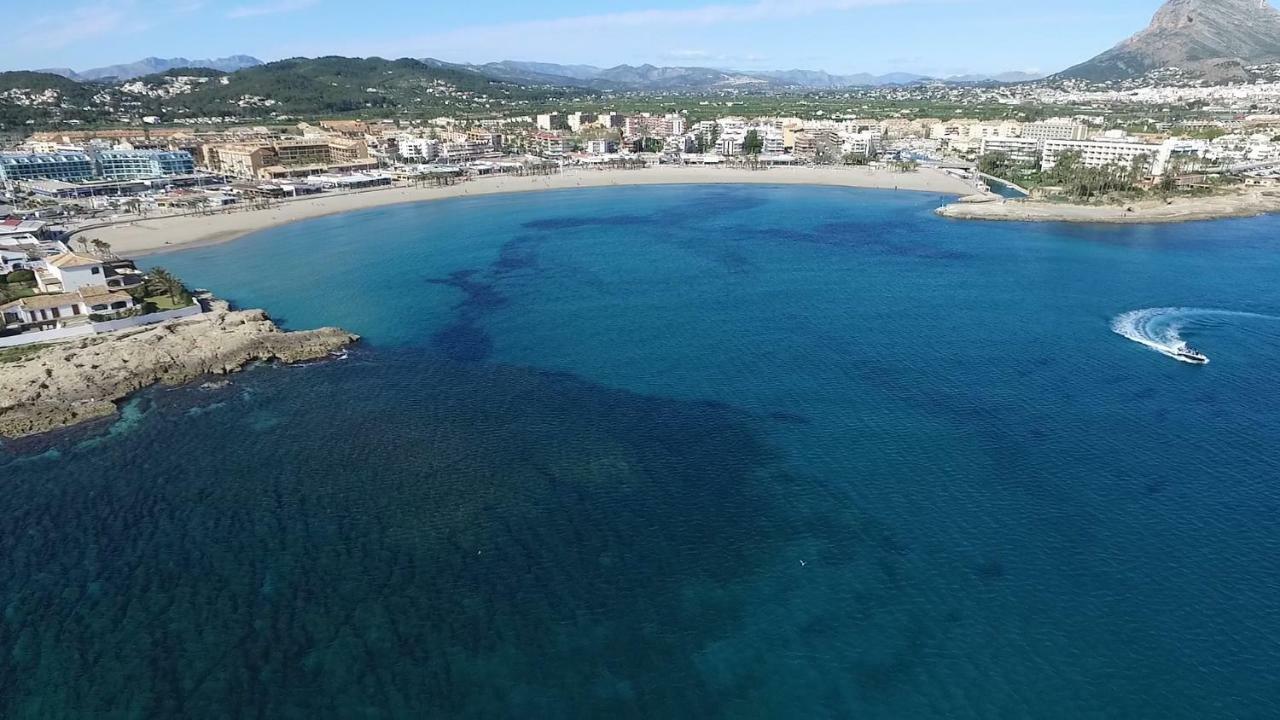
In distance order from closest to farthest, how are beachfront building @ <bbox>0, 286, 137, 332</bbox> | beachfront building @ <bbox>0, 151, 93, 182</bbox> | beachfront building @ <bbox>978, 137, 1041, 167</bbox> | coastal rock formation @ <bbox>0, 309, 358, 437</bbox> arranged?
1. coastal rock formation @ <bbox>0, 309, 358, 437</bbox>
2. beachfront building @ <bbox>0, 286, 137, 332</bbox>
3. beachfront building @ <bbox>0, 151, 93, 182</bbox>
4. beachfront building @ <bbox>978, 137, 1041, 167</bbox>

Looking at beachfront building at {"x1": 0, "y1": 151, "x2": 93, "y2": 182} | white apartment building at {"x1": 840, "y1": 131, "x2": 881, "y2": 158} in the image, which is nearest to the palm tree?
beachfront building at {"x1": 0, "y1": 151, "x2": 93, "y2": 182}

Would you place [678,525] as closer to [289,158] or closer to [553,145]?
[289,158]

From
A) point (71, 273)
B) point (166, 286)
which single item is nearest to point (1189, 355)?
point (166, 286)

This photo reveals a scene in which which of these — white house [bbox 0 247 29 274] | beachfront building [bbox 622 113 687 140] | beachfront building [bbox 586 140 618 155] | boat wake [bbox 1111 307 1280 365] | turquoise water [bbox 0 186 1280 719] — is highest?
beachfront building [bbox 622 113 687 140]

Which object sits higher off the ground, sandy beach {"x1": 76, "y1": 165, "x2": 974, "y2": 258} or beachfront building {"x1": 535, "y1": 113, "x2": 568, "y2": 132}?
beachfront building {"x1": 535, "y1": 113, "x2": 568, "y2": 132}

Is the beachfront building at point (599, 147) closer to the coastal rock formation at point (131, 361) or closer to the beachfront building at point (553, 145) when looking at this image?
the beachfront building at point (553, 145)

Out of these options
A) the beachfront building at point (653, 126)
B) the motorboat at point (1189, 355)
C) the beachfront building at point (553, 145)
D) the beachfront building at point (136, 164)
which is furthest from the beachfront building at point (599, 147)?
the motorboat at point (1189, 355)

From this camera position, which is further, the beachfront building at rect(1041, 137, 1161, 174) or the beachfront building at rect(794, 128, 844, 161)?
the beachfront building at rect(794, 128, 844, 161)

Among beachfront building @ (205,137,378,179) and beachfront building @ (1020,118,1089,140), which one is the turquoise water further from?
beachfront building @ (1020,118,1089,140)
